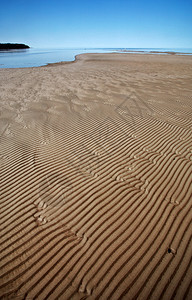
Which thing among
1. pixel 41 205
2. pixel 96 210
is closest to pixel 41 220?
pixel 41 205

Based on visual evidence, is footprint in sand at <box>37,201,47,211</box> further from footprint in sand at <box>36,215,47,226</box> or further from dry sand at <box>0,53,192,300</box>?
footprint in sand at <box>36,215,47,226</box>

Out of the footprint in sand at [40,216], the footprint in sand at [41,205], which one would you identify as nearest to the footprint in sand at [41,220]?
the footprint in sand at [40,216]

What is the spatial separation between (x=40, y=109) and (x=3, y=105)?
2276 mm

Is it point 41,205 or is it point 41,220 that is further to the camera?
point 41,205

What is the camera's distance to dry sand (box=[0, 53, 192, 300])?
2012 millimetres

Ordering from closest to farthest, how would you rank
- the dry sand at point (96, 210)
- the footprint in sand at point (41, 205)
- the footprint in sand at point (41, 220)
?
the dry sand at point (96, 210), the footprint in sand at point (41, 220), the footprint in sand at point (41, 205)

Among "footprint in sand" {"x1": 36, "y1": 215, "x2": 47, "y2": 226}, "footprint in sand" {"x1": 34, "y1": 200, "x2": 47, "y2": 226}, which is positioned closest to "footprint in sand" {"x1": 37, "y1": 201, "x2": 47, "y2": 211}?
"footprint in sand" {"x1": 34, "y1": 200, "x2": 47, "y2": 226}

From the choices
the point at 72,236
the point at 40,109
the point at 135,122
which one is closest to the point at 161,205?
the point at 72,236

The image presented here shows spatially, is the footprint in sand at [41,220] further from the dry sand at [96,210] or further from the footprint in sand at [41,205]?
the footprint in sand at [41,205]

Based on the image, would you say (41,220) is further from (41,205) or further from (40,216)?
(41,205)

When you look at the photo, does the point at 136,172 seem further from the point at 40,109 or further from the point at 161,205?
the point at 40,109

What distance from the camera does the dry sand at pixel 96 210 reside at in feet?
6.60

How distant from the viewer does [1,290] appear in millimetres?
1955

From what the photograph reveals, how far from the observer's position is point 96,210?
2814 mm
